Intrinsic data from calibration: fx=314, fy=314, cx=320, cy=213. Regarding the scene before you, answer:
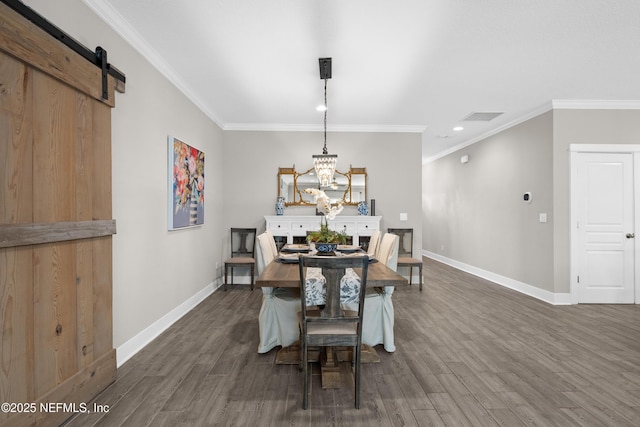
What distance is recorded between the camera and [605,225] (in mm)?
4176

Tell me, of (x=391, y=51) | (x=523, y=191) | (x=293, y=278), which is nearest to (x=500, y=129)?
(x=523, y=191)

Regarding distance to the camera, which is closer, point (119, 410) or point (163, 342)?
point (119, 410)

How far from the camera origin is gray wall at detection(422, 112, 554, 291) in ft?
14.5

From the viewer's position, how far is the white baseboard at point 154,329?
8.19 feet

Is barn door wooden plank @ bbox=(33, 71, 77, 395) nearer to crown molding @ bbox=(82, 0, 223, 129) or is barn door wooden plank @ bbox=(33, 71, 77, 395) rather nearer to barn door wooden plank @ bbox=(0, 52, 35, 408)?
barn door wooden plank @ bbox=(0, 52, 35, 408)

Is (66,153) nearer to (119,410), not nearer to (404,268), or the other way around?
(119,410)

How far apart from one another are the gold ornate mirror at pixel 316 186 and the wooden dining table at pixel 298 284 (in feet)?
8.69

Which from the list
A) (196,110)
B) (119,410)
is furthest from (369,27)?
(119,410)

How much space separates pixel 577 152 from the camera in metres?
4.18

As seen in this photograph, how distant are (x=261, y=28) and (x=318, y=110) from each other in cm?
204

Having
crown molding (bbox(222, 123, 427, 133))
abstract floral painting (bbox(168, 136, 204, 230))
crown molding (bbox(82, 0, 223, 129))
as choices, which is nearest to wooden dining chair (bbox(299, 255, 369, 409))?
abstract floral painting (bbox(168, 136, 204, 230))

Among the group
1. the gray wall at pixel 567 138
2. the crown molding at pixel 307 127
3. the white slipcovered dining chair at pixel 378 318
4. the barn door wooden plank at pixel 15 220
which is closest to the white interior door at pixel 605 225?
the gray wall at pixel 567 138

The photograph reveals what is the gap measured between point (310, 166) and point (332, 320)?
12.2 feet

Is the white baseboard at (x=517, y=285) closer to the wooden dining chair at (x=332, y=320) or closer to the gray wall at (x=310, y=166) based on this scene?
the gray wall at (x=310, y=166)
